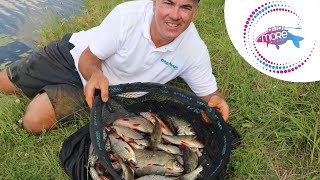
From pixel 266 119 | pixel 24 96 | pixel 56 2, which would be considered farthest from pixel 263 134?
pixel 56 2

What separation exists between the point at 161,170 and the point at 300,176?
1.03 m

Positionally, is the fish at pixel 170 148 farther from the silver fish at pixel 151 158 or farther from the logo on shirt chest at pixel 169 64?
the logo on shirt chest at pixel 169 64

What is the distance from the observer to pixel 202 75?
3.22 meters

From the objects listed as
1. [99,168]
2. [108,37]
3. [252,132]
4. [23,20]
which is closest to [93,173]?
[99,168]

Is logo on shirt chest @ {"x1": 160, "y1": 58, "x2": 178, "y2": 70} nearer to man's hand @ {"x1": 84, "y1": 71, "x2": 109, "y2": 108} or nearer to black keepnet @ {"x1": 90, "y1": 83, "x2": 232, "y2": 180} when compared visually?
black keepnet @ {"x1": 90, "y1": 83, "x2": 232, "y2": 180}

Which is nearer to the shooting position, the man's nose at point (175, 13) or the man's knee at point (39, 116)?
the man's nose at point (175, 13)

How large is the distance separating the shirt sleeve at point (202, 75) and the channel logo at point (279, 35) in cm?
45

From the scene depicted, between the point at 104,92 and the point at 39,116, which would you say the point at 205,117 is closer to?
the point at 104,92

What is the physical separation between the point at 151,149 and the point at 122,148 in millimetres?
230

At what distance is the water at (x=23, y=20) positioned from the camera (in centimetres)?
478

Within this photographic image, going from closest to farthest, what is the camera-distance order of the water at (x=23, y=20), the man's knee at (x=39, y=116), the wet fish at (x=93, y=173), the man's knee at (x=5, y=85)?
the wet fish at (x=93, y=173) → the man's knee at (x=39, y=116) → the man's knee at (x=5, y=85) → the water at (x=23, y=20)

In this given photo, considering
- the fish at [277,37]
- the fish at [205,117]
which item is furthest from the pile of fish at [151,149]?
the fish at [277,37]

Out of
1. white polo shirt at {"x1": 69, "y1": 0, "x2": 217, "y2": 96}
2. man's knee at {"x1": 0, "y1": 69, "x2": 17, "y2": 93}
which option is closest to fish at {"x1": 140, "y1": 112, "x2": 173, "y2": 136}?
white polo shirt at {"x1": 69, "y1": 0, "x2": 217, "y2": 96}

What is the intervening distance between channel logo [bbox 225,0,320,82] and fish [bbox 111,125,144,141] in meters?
0.99
